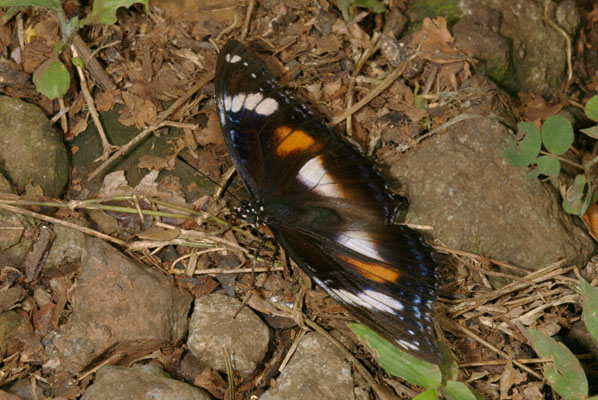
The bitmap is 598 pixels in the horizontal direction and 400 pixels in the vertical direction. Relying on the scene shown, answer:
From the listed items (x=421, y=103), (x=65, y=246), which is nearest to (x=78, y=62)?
(x=65, y=246)

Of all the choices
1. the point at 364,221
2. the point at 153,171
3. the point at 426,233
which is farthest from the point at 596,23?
the point at 153,171

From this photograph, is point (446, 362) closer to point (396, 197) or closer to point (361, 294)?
point (361, 294)

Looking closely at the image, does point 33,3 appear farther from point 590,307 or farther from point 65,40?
point 590,307

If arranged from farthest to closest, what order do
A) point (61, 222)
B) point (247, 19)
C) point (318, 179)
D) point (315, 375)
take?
point (247, 19), point (318, 179), point (61, 222), point (315, 375)

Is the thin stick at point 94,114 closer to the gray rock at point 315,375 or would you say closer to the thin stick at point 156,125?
the thin stick at point 156,125

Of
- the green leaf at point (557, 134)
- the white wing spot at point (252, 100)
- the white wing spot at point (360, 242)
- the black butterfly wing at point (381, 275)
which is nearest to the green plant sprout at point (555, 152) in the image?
the green leaf at point (557, 134)
